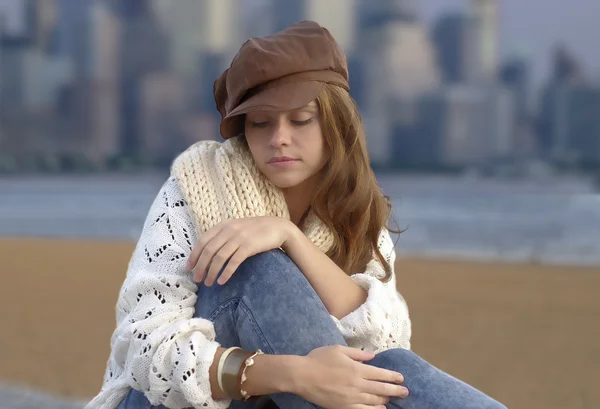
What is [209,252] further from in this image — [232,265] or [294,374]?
[294,374]

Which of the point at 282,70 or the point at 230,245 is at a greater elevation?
the point at 282,70

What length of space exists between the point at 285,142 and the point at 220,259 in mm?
299

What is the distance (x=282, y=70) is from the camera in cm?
159

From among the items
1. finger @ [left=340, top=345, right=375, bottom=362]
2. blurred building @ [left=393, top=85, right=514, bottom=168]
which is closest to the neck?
finger @ [left=340, top=345, right=375, bottom=362]

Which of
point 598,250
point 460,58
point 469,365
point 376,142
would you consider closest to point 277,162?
point 469,365

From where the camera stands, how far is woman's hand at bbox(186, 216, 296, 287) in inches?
58.4

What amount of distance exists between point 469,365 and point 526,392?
25.6 inches

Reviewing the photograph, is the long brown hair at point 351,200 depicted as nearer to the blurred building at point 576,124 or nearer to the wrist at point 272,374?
the wrist at point 272,374

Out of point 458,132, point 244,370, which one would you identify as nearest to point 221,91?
point 244,370

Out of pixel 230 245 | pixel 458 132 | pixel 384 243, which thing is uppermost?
pixel 230 245

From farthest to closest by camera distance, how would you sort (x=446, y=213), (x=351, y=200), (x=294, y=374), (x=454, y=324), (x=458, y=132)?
(x=458, y=132) → (x=446, y=213) → (x=454, y=324) → (x=351, y=200) → (x=294, y=374)

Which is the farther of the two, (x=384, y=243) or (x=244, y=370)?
(x=384, y=243)

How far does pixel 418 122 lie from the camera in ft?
124

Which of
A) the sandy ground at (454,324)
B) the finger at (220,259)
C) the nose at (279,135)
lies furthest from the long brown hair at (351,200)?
the sandy ground at (454,324)
